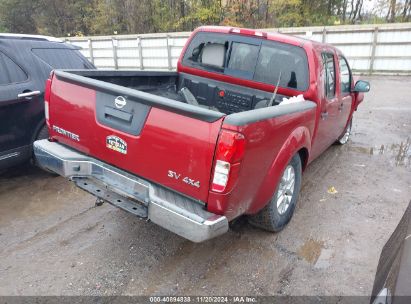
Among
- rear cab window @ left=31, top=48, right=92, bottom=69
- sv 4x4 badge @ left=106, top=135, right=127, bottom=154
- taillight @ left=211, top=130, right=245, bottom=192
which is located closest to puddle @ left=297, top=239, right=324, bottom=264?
taillight @ left=211, top=130, right=245, bottom=192

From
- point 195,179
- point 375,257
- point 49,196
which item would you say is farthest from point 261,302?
point 49,196

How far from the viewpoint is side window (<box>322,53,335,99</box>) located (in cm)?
425

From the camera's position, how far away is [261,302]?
2734mm

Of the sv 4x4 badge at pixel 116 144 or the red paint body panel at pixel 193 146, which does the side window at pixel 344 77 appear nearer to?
the red paint body panel at pixel 193 146

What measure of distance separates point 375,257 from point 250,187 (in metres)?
1.60

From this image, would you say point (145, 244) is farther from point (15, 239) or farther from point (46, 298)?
point (15, 239)

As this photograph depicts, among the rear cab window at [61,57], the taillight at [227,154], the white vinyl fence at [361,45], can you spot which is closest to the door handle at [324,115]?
the taillight at [227,154]

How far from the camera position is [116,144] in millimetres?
2918

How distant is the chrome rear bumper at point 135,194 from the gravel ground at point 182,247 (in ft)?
2.15

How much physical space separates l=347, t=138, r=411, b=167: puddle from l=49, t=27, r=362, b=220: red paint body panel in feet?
9.73

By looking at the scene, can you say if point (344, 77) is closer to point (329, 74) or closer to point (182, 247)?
point (329, 74)

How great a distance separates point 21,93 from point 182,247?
2.73 meters

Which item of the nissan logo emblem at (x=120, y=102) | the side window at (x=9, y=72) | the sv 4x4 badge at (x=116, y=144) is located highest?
the side window at (x=9, y=72)

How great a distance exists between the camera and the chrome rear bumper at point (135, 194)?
245 cm
